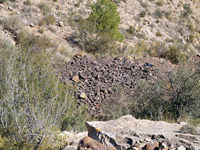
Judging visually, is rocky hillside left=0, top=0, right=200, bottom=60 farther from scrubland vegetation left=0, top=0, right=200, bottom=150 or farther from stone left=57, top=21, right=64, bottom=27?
scrubland vegetation left=0, top=0, right=200, bottom=150

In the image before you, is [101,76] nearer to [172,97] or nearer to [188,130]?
[172,97]

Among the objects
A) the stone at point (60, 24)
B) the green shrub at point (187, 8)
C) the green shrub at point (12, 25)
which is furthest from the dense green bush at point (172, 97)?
the green shrub at point (187, 8)

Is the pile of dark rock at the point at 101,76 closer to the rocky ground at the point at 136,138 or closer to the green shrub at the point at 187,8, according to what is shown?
the rocky ground at the point at 136,138

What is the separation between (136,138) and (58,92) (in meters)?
3.94

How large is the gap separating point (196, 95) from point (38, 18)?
14020mm

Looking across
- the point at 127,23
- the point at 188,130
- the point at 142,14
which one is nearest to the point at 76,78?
the point at 188,130

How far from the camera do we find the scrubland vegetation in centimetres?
439

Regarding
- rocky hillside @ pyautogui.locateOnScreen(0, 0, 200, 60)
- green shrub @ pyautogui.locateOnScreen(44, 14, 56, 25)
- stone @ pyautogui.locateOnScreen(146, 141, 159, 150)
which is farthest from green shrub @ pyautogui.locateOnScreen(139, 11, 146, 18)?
stone @ pyautogui.locateOnScreen(146, 141, 159, 150)

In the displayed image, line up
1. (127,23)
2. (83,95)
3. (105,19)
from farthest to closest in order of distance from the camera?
1. (127,23)
2. (105,19)
3. (83,95)

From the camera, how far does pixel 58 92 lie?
24.4 feet

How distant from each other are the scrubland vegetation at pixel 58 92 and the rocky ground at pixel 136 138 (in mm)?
925

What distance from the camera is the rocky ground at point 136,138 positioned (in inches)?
145

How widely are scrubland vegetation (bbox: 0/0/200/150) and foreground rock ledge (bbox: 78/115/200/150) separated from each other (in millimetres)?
931

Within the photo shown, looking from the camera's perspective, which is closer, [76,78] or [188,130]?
[188,130]
